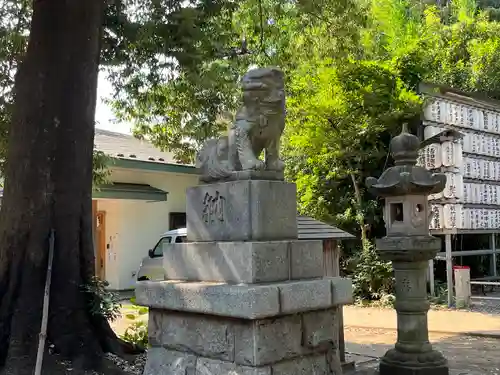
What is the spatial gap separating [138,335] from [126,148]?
1141 centimetres

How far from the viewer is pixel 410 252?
22.6ft

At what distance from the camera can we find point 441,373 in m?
6.73

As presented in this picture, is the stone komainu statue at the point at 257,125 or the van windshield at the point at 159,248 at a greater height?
the stone komainu statue at the point at 257,125

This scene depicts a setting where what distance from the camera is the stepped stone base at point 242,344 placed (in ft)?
13.4

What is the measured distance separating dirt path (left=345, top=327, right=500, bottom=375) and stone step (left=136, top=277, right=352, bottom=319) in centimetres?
403

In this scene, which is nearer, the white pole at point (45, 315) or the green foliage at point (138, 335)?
the white pole at point (45, 315)

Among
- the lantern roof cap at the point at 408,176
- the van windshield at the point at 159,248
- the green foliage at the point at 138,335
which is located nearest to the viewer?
the lantern roof cap at the point at 408,176

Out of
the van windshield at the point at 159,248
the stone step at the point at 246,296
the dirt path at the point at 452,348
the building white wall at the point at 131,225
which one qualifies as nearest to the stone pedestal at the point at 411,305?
the dirt path at the point at 452,348

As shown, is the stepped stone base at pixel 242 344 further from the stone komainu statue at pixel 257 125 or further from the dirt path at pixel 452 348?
the dirt path at pixel 452 348

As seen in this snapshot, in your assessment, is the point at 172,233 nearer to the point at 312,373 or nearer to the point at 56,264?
the point at 56,264

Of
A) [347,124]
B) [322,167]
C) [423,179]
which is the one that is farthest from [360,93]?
[423,179]

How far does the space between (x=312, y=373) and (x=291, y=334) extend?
0.43 meters

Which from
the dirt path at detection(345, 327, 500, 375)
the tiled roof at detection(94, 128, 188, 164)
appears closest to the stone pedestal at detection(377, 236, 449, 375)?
the dirt path at detection(345, 327, 500, 375)

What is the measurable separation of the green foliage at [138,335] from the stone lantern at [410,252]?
3488 millimetres
